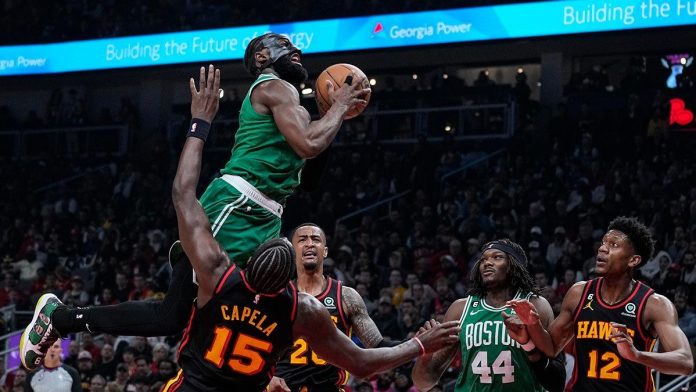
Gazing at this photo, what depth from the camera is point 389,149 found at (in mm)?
20375

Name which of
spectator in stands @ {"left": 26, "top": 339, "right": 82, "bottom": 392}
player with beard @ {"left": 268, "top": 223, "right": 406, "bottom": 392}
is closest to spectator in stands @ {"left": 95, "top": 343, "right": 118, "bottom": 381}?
spectator in stands @ {"left": 26, "top": 339, "right": 82, "bottom": 392}

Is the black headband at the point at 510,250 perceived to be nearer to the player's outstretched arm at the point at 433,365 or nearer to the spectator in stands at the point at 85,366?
the player's outstretched arm at the point at 433,365

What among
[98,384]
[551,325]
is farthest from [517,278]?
[98,384]

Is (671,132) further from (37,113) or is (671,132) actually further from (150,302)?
(37,113)

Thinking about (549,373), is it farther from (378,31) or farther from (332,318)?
(378,31)

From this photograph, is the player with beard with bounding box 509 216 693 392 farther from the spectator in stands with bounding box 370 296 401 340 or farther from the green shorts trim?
the spectator in stands with bounding box 370 296 401 340

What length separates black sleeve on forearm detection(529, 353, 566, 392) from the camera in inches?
270

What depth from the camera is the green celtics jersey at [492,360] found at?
6922mm

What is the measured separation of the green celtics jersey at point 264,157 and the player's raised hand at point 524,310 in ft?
5.52

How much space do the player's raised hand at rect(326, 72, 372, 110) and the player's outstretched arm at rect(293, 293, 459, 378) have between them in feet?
3.43

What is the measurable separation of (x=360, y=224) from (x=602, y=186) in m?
4.63

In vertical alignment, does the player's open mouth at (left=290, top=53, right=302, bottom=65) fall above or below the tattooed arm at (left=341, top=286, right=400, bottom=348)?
above

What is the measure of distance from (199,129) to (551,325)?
297 cm

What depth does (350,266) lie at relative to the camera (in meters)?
15.7
